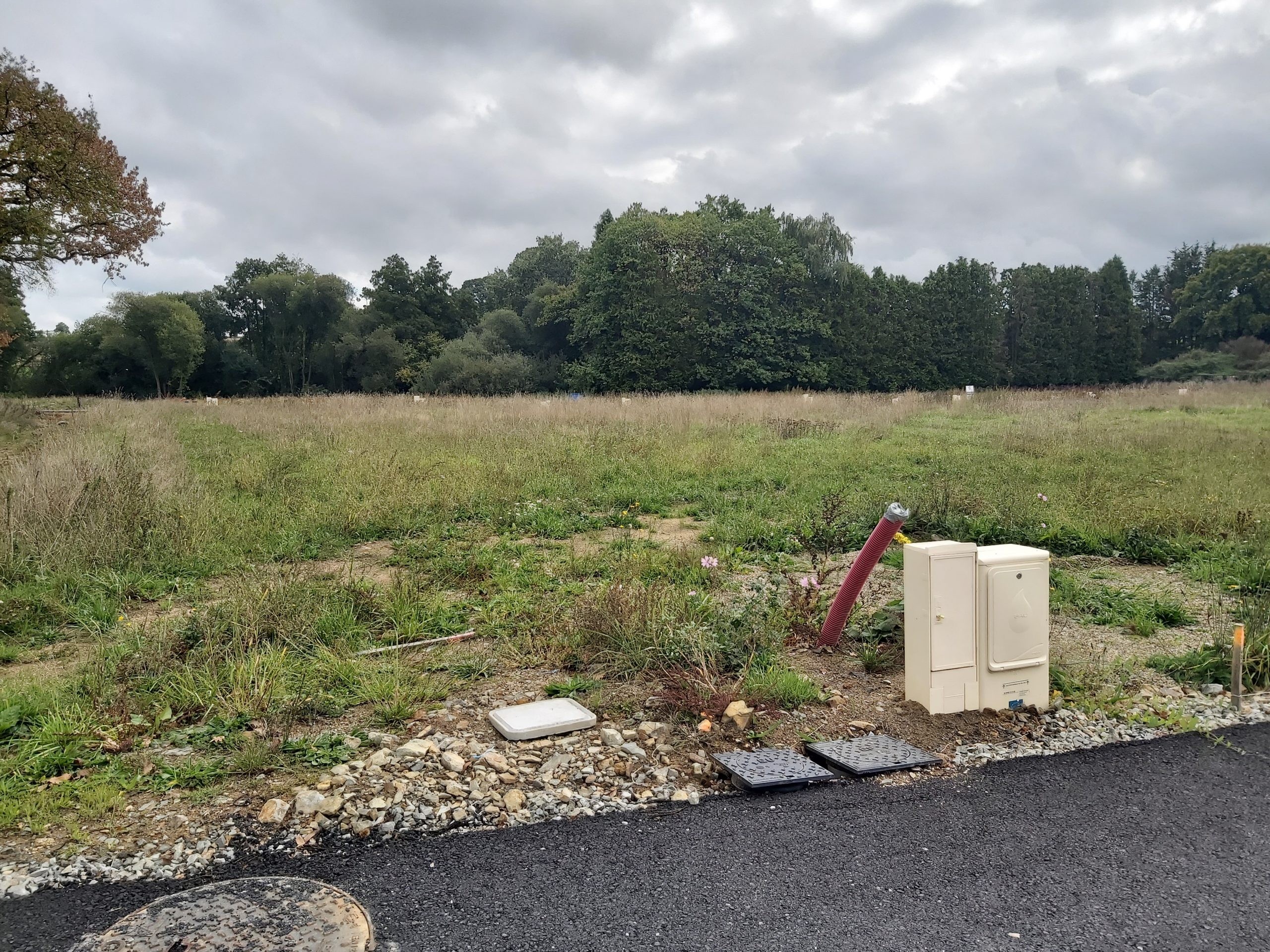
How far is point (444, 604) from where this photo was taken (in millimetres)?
5746

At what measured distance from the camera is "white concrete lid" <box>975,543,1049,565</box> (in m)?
4.00

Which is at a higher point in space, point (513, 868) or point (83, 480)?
point (83, 480)

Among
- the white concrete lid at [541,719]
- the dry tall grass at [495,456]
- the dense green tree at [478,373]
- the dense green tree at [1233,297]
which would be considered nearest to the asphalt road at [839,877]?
the white concrete lid at [541,719]

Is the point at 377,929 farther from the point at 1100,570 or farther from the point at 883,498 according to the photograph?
the point at 883,498

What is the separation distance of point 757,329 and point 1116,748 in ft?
143

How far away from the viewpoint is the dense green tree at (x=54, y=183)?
1894 cm

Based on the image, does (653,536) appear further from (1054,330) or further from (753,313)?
(1054,330)

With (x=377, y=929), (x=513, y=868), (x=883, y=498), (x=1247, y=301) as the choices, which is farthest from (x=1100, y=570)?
(x=1247, y=301)

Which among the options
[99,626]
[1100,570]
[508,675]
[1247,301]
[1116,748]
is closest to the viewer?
[1116,748]

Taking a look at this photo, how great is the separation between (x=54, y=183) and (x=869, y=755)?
77.8 feet

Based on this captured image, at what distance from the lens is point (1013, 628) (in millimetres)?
4004

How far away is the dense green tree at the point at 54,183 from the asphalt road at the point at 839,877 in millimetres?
22259

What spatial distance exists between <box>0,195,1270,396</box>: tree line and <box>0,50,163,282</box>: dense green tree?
18.7m

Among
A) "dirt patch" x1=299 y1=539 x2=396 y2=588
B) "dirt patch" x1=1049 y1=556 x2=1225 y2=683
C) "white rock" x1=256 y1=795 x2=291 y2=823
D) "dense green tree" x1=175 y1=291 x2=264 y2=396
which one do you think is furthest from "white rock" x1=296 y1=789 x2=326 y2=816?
"dense green tree" x1=175 y1=291 x2=264 y2=396
